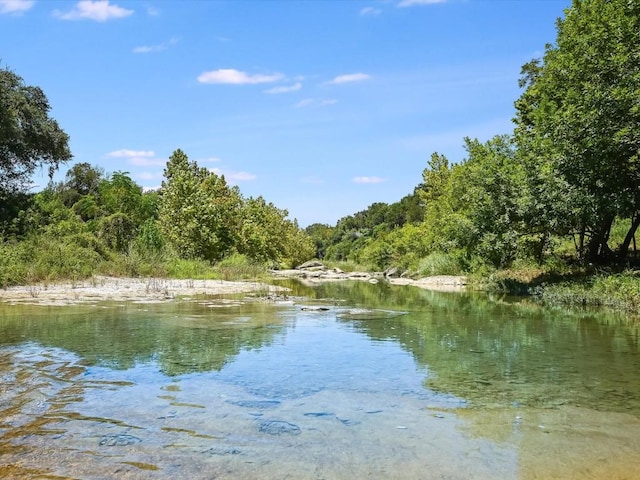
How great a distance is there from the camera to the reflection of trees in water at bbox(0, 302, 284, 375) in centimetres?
879

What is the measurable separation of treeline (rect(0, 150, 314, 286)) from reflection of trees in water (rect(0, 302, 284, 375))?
8239 millimetres

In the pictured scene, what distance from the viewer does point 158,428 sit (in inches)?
205

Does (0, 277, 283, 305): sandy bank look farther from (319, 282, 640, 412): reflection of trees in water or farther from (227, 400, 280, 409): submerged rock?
(227, 400, 280, 409): submerged rock

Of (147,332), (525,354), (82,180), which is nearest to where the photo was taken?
(525,354)

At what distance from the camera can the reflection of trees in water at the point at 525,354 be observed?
6.84m

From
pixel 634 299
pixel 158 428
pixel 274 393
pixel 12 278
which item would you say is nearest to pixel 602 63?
pixel 634 299

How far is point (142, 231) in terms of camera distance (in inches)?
1495

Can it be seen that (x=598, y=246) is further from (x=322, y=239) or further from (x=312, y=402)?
(x=322, y=239)

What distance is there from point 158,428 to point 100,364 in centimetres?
350

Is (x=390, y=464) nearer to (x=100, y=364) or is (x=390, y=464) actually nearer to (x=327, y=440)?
(x=327, y=440)

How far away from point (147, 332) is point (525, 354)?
778cm

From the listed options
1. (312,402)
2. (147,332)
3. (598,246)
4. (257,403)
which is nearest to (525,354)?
(312,402)

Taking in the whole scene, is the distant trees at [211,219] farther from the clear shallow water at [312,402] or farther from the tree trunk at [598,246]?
the clear shallow water at [312,402]

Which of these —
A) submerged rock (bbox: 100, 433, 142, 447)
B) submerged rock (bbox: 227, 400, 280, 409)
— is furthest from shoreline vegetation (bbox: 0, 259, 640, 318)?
submerged rock (bbox: 100, 433, 142, 447)
